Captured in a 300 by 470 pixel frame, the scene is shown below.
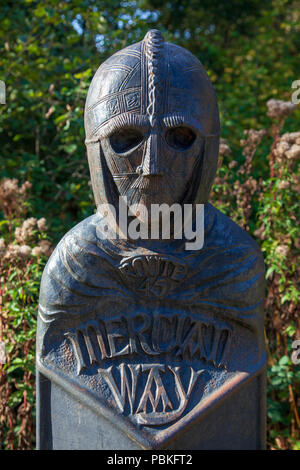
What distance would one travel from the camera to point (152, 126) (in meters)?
2.07

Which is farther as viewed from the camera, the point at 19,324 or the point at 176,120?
the point at 19,324

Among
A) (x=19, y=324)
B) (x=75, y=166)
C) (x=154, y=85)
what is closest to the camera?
(x=154, y=85)

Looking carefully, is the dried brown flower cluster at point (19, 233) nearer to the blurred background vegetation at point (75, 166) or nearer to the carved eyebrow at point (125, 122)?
the blurred background vegetation at point (75, 166)

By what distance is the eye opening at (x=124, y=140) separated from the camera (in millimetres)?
2111

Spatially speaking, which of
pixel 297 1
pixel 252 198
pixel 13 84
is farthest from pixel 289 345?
pixel 297 1

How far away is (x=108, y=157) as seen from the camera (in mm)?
2146

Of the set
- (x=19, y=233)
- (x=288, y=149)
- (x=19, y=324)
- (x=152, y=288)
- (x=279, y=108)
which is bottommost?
(x=19, y=324)

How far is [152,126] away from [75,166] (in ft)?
8.55

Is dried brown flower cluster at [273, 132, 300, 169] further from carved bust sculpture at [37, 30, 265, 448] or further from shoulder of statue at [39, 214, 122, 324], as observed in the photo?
shoulder of statue at [39, 214, 122, 324]

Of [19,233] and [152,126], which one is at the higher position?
[152,126]

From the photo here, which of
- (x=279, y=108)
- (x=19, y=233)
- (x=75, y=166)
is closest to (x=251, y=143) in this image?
(x=279, y=108)

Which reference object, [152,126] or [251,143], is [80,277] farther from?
[251,143]

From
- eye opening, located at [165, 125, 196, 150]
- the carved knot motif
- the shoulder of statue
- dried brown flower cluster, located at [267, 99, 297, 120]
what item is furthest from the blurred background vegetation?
eye opening, located at [165, 125, 196, 150]

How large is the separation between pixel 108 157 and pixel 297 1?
21.8ft
